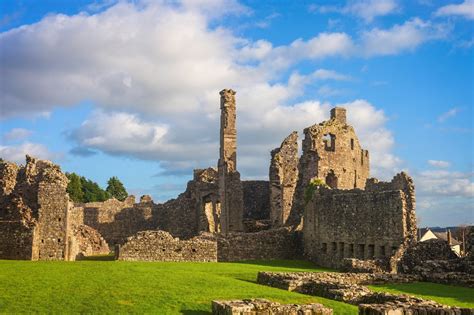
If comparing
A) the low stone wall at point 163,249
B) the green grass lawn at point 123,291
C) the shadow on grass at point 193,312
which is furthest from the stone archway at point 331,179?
the shadow on grass at point 193,312

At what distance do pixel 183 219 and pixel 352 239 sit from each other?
23254mm

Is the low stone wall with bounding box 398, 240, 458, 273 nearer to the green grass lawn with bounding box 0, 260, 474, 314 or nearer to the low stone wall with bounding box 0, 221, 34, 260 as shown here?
the green grass lawn with bounding box 0, 260, 474, 314

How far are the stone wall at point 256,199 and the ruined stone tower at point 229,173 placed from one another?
3328mm

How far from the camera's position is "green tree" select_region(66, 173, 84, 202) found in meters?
85.2

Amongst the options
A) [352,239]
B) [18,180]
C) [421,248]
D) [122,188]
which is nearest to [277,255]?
[352,239]

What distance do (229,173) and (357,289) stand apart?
31974 millimetres

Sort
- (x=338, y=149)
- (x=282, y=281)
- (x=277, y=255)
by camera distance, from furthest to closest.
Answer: (x=338, y=149)
(x=277, y=255)
(x=282, y=281)

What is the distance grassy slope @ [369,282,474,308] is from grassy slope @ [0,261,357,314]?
3.43 metres

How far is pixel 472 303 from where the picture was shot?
1755 centimetres

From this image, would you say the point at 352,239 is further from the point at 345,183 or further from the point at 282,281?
the point at 345,183

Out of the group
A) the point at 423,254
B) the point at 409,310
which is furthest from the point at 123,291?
the point at 423,254

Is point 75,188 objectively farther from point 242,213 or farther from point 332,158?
point 332,158

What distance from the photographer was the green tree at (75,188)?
85213 mm

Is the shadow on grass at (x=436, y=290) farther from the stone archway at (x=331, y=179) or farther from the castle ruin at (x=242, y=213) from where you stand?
the stone archway at (x=331, y=179)
